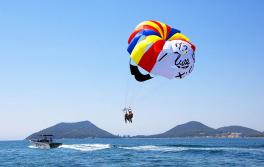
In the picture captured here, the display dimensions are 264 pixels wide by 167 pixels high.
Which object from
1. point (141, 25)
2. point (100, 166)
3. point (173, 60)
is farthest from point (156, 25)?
point (100, 166)

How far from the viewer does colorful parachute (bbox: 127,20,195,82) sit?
92.6 feet

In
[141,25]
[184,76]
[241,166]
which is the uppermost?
[141,25]

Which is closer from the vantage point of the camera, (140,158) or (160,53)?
(160,53)

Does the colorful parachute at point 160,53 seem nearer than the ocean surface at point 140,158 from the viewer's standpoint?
Yes

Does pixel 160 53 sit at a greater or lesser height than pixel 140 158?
greater

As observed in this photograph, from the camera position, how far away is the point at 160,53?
2830 cm

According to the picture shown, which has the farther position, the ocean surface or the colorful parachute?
the ocean surface

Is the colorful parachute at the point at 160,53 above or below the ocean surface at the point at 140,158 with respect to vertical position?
above

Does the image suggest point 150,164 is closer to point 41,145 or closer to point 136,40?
point 136,40

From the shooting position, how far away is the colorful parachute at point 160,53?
28234 mm

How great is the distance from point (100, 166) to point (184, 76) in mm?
20656

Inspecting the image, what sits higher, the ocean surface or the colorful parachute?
the colorful parachute

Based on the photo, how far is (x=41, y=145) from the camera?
91.9m

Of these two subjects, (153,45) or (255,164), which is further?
(255,164)
